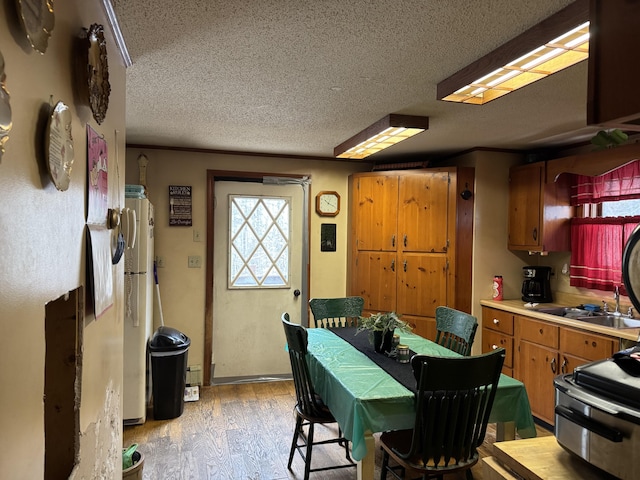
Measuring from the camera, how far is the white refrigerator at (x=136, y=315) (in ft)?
11.0

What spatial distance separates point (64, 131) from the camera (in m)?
1.11

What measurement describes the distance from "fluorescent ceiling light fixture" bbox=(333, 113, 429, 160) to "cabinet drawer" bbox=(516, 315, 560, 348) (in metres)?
1.78

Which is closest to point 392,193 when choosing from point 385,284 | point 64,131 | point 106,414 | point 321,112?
point 385,284

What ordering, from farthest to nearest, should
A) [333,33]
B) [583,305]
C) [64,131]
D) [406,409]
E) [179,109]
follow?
1. [583,305]
2. [179,109]
3. [406,409]
4. [333,33]
5. [64,131]

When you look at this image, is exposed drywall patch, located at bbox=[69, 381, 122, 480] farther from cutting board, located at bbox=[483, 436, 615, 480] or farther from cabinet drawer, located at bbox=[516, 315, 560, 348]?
cabinet drawer, located at bbox=[516, 315, 560, 348]

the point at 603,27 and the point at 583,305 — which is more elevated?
the point at 603,27

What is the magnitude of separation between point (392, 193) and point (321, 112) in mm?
1622

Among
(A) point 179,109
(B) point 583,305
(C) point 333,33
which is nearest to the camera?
(C) point 333,33

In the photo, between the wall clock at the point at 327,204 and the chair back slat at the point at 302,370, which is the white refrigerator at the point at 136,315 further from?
the wall clock at the point at 327,204

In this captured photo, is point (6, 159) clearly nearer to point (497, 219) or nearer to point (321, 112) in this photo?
point (321, 112)

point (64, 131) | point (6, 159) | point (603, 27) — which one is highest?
point (603, 27)

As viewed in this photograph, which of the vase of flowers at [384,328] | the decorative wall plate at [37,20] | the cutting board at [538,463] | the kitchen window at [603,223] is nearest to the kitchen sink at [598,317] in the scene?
the kitchen window at [603,223]

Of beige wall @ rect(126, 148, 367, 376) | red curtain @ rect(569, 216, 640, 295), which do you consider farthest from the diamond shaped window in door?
red curtain @ rect(569, 216, 640, 295)

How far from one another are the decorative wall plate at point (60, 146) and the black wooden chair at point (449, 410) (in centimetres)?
148
